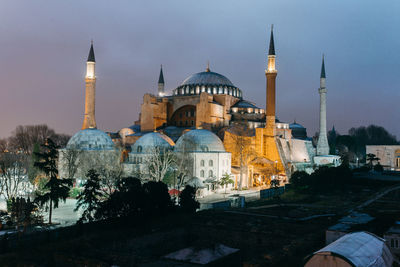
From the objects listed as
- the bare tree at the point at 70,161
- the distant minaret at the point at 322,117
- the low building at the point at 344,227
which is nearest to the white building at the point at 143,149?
the bare tree at the point at 70,161

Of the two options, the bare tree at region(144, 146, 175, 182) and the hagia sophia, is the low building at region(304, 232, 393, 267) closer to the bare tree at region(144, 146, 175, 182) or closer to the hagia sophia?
the bare tree at region(144, 146, 175, 182)

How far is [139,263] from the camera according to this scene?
1264 centimetres

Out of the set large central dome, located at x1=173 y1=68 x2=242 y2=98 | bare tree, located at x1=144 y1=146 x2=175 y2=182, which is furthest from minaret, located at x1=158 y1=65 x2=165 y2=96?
bare tree, located at x1=144 y1=146 x2=175 y2=182

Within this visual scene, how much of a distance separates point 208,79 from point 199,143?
18.7m

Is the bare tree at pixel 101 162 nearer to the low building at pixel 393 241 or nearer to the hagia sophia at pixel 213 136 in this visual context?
the hagia sophia at pixel 213 136

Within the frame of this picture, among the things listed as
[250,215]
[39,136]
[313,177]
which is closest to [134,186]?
[250,215]

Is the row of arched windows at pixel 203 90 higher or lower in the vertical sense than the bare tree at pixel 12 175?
higher

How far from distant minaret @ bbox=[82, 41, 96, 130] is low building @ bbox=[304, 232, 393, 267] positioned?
34.5 meters

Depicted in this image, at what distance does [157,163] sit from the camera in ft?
89.7

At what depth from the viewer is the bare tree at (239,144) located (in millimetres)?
36906

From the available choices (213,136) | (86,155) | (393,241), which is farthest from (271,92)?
(393,241)

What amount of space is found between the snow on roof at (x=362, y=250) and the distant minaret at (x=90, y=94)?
34515mm

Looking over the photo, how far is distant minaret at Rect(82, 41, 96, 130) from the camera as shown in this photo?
41.7 meters

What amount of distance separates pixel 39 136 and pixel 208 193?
3492 centimetres
